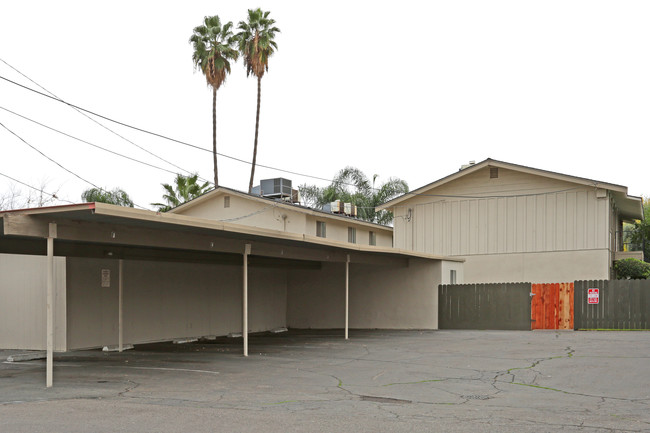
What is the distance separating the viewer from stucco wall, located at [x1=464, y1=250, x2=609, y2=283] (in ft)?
84.1

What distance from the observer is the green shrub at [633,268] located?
91.4 feet

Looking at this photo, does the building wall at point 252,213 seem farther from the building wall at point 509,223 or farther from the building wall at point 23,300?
the building wall at point 23,300

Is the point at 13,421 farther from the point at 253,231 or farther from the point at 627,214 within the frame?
the point at 627,214

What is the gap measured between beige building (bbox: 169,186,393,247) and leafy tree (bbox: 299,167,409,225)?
5899mm

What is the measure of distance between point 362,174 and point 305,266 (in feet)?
55.3

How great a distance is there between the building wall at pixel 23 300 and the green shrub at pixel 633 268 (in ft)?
73.3

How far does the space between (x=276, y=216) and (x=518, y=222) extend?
414 inches

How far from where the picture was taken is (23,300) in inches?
735

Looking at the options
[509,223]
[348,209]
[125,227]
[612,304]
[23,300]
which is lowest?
[612,304]

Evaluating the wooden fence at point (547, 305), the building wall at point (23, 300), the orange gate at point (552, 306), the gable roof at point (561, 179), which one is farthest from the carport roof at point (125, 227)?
the gable roof at point (561, 179)

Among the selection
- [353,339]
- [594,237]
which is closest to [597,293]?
[594,237]

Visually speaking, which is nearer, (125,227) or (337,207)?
(125,227)

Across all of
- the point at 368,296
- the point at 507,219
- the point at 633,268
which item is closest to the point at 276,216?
the point at 368,296

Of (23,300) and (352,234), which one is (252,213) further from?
(23,300)
